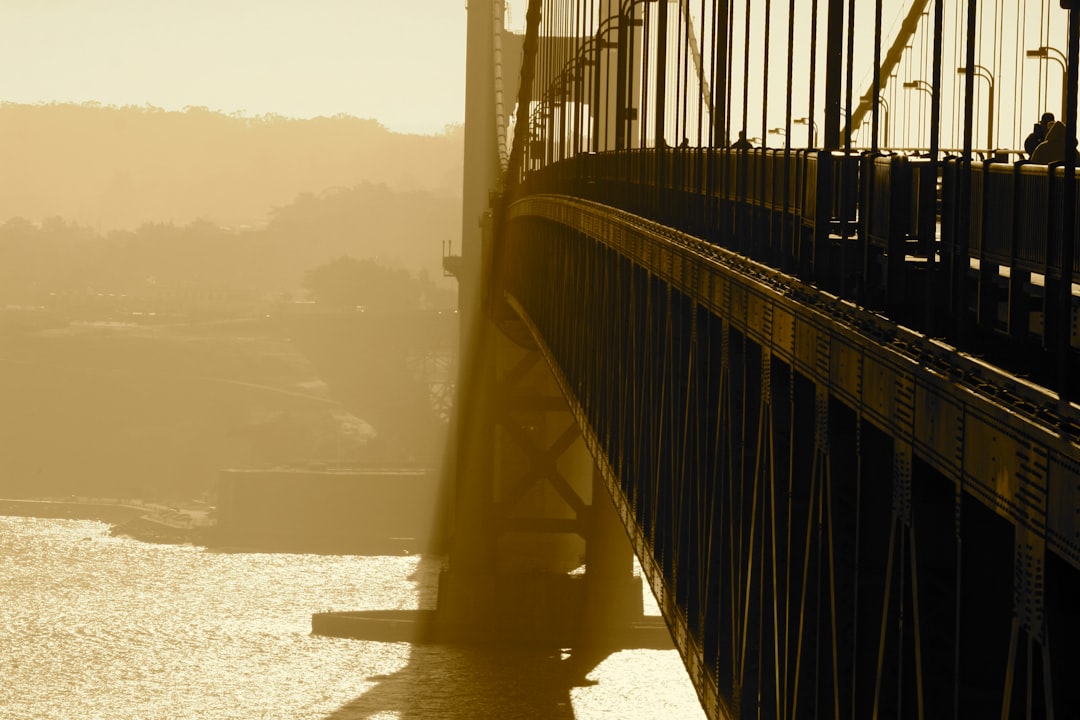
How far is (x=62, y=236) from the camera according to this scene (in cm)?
18388

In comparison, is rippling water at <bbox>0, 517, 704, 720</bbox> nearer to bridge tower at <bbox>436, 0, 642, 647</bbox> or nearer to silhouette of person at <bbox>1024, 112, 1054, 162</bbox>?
bridge tower at <bbox>436, 0, 642, 647</bbox>

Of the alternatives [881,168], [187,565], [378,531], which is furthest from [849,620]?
[378,531]

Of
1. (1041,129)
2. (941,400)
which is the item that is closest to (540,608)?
(1041,129)

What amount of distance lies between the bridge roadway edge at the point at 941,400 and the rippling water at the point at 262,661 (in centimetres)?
2053

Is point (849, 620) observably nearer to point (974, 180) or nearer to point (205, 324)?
point (974, 180)

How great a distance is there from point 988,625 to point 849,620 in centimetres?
118

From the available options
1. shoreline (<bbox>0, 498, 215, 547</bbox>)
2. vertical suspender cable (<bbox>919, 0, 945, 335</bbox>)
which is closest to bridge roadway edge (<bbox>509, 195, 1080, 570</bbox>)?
vertical suspender cable (<bbox>919, 0, 945, 335</bbox>)

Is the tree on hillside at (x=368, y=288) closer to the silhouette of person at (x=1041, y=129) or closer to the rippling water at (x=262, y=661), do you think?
the rippling water at (x=262, y=661)

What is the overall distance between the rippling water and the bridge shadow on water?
1.2 inches

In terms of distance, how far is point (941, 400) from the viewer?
4523 mm

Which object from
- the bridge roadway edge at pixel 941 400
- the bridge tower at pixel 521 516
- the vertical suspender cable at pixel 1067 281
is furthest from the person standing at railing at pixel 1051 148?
the bridge tower at pixel 521 516

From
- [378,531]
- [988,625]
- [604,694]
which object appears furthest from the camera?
[378,531]

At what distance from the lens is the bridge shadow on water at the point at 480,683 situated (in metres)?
27.0

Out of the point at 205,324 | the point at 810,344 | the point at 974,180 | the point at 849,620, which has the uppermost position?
the point at 974,180
